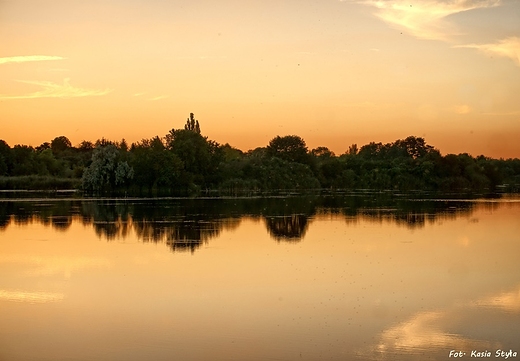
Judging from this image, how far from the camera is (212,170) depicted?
73812 mm

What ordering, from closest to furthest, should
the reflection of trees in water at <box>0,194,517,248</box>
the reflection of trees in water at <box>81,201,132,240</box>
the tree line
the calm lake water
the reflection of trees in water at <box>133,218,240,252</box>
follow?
1. the calm lake water
2. the reflection of trees in water at <box>133,218,240,252</box>
3. the reflection of trees in water at <box>0,194,517,248</box>
4. the reflection of trees in water at <box>81,201,132,240</box>
5. the tree line

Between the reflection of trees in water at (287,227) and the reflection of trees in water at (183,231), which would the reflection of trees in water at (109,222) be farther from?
the reflection of trees in water at (287,227)

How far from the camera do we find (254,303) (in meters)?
12.2

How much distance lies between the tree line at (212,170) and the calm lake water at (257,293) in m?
41.6

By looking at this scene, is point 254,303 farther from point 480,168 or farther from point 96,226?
point 480,168

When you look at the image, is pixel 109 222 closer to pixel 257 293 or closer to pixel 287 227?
pixel 287 227

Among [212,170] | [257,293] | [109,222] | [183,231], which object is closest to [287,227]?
[183,231]

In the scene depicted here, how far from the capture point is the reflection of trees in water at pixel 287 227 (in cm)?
2303

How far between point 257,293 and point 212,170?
61.0 meters

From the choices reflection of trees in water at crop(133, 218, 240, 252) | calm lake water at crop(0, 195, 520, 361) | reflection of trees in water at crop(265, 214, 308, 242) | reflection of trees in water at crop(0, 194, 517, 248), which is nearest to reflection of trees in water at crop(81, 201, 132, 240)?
reflection of trees in water at crop(0, 194, 517, 248)

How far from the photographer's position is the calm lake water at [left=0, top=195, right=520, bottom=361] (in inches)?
377

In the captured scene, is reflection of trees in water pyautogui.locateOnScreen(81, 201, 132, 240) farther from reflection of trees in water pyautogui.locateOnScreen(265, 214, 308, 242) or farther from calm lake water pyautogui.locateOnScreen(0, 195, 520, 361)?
reflection of trees in water pyautogui.locateOnScreen(265, 214, 308, 242)

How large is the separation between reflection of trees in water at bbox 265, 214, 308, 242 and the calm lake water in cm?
14

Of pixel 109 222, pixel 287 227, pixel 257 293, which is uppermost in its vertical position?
pixel 109 222
